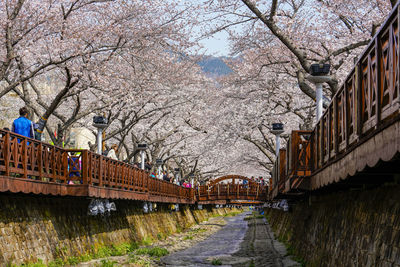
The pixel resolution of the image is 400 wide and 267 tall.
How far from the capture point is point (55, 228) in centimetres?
1499

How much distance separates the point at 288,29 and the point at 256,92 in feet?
45.7

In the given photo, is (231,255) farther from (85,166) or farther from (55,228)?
(55,228)

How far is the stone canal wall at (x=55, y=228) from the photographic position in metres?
12.0

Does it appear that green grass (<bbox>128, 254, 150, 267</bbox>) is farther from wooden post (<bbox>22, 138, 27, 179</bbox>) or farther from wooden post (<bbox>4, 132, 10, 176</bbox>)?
wooden post (<bbox>4, 132, 10, 176</bbox>)

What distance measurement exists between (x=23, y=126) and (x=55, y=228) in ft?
11.5

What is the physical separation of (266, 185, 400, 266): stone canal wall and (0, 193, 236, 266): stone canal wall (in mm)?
6996

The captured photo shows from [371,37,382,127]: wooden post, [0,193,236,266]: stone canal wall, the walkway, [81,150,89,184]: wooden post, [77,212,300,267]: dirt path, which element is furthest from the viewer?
the walkway

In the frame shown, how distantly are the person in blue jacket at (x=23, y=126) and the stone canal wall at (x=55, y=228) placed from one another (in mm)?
Answer: 1562

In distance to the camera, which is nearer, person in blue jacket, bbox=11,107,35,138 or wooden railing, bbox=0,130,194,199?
wooden railing, bbox=0,130,194,199

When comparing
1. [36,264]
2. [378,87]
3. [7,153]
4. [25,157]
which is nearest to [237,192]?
[36,264]

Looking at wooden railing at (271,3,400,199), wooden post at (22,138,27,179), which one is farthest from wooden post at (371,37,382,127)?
wooden post at (22,138,27,179)

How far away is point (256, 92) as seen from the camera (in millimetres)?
31359

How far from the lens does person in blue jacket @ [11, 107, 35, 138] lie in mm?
12914

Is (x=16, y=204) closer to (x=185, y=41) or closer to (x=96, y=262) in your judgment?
(x=96, y=262)
